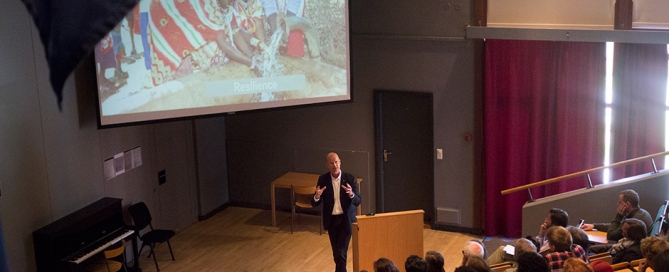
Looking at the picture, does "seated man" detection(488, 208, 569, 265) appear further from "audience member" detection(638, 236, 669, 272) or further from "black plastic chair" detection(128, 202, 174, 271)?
"black plastic chair" detection(128, 202, 174, 271)

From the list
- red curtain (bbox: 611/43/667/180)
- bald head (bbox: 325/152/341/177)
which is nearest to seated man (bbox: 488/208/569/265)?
bald head (bbox: 325/152/341/177)

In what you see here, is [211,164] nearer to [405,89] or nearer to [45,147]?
[405,89]

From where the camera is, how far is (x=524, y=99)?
8.34 meters

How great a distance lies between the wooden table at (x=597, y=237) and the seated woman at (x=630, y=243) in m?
0.71

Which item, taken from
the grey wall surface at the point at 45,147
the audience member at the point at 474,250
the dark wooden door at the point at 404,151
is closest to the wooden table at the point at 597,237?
the audience member at the point at 474,250

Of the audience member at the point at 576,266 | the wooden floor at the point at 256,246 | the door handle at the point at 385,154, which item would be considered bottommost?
the wooden floor at the point at 256,246

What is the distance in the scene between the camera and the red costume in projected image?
6.96 metres

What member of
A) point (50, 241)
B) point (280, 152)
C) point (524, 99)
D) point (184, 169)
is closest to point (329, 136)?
point (280, 152)

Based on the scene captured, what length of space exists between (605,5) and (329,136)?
12.7 feet

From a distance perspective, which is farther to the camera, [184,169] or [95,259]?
[184,169]

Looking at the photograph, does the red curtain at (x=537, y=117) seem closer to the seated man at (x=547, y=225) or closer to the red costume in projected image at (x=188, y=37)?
the seated man at (x=547, y=225)

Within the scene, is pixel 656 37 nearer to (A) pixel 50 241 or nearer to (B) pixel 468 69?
(B) pixel 468 69

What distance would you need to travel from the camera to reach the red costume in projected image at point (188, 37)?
696cm

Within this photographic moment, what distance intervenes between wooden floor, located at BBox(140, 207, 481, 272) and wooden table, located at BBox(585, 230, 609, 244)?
1.65 m
